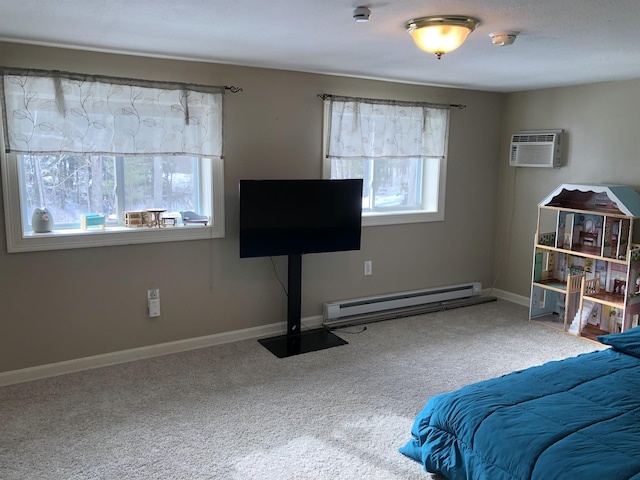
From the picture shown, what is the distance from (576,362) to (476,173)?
9.64ft

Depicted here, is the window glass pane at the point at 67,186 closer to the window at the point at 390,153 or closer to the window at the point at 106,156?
the window at the point at 106,156

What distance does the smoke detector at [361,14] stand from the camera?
235cm

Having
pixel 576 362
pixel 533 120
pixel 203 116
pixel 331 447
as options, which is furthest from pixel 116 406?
pixel 533 120

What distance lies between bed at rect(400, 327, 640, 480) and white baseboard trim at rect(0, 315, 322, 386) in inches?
76.5

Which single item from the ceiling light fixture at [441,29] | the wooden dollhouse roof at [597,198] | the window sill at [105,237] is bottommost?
the window sill at [105,237]

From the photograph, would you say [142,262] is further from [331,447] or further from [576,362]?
[576,362]

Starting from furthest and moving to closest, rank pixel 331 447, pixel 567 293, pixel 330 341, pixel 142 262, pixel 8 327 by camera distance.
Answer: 1. pixel 567 293
2. pixel 330 341
3. pixel 142 262
4. pixel 8 327
5. pixel 331 447

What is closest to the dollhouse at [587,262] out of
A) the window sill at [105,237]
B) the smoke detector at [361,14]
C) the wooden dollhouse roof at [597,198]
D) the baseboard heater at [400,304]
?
the wooden dollhouse roof at [597,198]

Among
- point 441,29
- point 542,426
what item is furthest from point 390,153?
point 542,426

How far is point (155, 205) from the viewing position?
395 cm

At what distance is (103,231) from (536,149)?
391 centimetres

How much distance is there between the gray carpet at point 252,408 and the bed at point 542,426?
1.01 ft

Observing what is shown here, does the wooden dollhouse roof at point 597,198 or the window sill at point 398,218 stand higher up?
the wooden dollhouse roof at point 597,198

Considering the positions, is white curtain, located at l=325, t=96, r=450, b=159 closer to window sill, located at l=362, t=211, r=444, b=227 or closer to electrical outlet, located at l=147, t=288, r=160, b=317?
window sill, located at l=362, t=211, r=444, b=227
